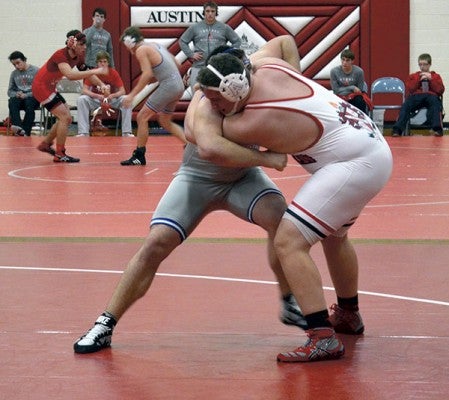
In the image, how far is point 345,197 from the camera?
200 inches

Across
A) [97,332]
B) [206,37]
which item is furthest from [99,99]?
[97,332]

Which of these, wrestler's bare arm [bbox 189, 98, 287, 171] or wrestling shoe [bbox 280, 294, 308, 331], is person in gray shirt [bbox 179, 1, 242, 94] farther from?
wrestler's bare arm [bbox 189, 98, 287, 171]

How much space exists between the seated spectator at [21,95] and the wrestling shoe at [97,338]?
13.9 meters

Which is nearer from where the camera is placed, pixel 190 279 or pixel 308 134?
pixel 308 134

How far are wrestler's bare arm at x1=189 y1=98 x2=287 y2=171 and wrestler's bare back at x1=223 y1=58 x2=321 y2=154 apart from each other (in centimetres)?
4

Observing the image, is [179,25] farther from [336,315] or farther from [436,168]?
[336,315]

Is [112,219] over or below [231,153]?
below

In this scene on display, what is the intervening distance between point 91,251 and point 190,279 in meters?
1.18

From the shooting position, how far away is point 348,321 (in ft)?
18.3

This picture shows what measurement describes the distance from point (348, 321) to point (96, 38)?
14114 millimetres

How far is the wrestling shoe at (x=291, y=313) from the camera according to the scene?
554cm

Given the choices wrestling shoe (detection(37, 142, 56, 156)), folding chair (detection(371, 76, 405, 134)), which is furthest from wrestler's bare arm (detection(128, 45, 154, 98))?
folding chair (detection(371, 76, 405, 134))

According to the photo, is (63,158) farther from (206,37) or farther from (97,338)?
(97,338)

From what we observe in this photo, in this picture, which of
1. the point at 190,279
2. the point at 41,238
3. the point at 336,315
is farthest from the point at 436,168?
the point at 336,315
